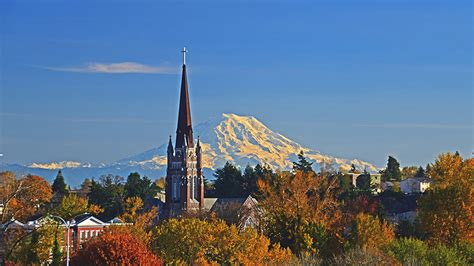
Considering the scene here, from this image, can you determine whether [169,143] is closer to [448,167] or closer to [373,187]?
[373,187]

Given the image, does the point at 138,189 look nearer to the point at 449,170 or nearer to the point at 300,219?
the point at 449,170

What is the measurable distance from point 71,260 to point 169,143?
76951 millimetres

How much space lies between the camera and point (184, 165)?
142 meters

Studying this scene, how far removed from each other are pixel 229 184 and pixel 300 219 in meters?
73.9

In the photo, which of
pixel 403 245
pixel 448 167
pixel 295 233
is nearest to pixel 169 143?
pixel 448 167

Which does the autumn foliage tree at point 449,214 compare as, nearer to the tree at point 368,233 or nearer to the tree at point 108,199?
the tree at point 368,233

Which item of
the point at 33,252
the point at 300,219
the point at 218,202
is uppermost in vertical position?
the point at 218,202

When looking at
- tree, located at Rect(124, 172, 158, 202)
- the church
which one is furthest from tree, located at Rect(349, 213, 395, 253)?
tree, located at Rect(124, 172, 158, 202)

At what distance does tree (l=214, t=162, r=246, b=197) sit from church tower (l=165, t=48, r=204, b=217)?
34.0 ft

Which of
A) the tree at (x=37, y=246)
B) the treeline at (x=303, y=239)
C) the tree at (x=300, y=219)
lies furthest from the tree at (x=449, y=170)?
the tree at (x=37, y=246)

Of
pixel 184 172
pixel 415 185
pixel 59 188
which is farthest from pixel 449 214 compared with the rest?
pixel 415 185

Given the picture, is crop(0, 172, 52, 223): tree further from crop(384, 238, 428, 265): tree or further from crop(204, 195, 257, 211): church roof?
crop(384, 238, 428, 265): tree

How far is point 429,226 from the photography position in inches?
3155

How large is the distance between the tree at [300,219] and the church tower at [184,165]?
2707 centimetres
